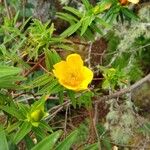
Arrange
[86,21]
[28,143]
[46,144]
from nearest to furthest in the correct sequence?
[46,144], [28,143], [86,21]

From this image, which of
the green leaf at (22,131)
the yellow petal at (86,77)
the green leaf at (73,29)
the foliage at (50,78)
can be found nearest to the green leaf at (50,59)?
the foliage at (50,78)

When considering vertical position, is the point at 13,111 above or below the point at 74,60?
below

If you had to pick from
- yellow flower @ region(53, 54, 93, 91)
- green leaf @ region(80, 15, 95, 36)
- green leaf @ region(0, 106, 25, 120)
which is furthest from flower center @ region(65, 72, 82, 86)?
green leaf @ region(80, 15, 95, 36)

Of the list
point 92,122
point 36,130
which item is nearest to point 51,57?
point 36,130

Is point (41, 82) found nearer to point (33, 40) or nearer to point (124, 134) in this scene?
point (33, 40)

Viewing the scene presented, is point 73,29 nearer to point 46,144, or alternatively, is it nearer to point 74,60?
point 74,60

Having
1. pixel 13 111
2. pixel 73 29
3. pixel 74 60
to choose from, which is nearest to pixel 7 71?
pixel 13 111
